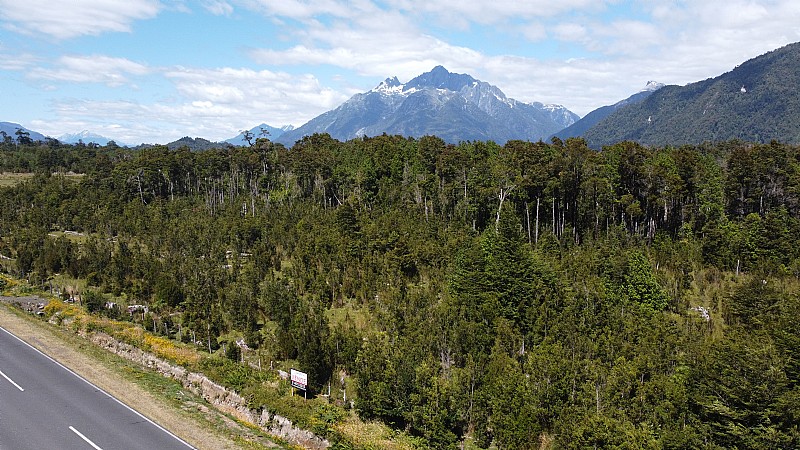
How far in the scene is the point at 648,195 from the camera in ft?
161

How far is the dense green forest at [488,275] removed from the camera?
19234mm

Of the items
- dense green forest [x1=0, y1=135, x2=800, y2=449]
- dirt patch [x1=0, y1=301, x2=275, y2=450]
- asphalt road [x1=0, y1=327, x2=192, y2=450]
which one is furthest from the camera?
dense green forest [x1=0, y1=135, x2=800, y2=449]

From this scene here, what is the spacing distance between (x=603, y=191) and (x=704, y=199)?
31.4 feet

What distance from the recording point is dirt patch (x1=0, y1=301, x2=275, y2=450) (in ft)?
62.4

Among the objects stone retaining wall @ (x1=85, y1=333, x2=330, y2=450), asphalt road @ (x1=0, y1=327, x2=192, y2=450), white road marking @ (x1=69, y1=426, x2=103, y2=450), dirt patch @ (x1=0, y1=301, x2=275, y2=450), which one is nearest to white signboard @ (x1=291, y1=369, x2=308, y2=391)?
stone retaining wall @ (x1=85, y1=333, x2=330, y2=450)

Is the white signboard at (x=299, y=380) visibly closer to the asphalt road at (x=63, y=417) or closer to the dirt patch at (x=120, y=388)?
the dirt patch at (x=120, y=388)

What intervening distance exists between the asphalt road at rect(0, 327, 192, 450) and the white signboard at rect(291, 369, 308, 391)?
17.1 feet

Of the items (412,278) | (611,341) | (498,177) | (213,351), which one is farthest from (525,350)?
(498,177)

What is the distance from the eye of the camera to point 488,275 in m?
31.6

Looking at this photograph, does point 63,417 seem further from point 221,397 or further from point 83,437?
point 221,397

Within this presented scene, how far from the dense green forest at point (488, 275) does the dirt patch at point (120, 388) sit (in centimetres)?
520

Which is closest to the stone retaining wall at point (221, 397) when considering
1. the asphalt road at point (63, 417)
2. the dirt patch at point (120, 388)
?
the dirt patch at point (120, 388)

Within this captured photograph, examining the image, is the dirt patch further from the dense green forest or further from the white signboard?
the dense green forest

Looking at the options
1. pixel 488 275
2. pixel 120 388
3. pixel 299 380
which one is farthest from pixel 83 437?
pixel 488 275
